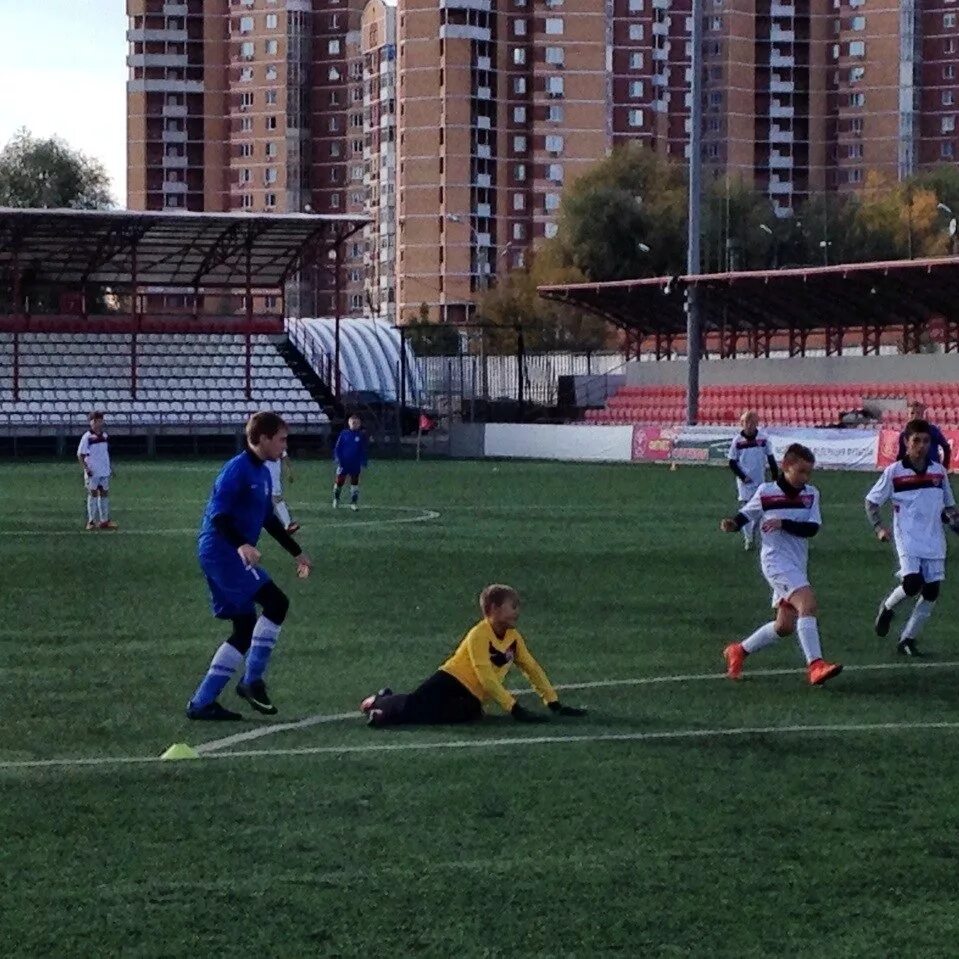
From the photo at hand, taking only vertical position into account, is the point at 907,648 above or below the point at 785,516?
below

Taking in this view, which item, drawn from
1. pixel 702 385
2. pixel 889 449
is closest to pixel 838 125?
pixel 702 385

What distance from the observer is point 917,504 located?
55.2 feet

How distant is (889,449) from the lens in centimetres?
5016

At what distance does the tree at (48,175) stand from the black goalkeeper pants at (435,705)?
105 m

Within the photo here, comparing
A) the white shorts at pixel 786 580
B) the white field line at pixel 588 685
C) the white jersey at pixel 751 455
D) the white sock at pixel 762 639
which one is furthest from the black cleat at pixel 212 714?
the white jersey at pixel 751 455

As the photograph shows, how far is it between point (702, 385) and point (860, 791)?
56.5m

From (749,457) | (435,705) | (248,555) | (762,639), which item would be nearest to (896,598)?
(762,639)

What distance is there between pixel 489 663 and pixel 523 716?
389 mm

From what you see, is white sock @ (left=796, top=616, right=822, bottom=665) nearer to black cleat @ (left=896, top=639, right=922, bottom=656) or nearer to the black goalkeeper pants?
black cleat @ (left=896, top=639, right=922, bottom=656)

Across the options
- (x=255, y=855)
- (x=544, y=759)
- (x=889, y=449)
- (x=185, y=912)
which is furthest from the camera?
(x=889, y=449)

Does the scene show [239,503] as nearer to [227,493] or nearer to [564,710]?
[227,493]

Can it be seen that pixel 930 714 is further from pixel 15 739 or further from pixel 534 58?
pixel 534 58

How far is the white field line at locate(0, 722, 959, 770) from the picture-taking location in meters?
11.5

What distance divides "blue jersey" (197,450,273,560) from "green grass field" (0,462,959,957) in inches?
41.9
